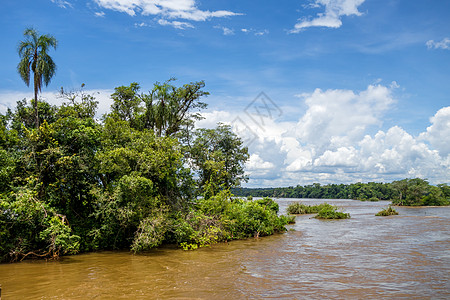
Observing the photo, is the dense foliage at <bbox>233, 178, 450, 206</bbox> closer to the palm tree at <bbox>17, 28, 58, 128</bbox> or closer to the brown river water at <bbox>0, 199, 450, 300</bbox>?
the brown river water at <bbox>0, 199, 450, 300</bbox>

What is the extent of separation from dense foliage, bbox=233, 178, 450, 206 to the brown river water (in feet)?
27.0

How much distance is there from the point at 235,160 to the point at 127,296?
20675 mm

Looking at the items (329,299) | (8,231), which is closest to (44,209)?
(8,231)

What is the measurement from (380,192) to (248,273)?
99.7 m

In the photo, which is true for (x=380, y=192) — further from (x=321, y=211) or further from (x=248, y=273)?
(x=248, y=273)

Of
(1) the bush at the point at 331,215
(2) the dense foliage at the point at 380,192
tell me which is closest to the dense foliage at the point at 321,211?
(1) the bush at the point at 331,215

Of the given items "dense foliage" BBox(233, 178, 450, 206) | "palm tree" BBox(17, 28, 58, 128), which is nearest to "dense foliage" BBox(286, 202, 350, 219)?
"dense foliage" BBox(233, 178, 450, 206)

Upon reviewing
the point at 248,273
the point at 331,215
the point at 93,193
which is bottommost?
the point at 331,215

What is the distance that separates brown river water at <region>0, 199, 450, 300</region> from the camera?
1002 cm

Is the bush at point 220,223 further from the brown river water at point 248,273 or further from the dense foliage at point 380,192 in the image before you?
the dense foliage at point 380,192

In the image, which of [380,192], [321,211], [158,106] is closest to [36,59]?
[158,106]

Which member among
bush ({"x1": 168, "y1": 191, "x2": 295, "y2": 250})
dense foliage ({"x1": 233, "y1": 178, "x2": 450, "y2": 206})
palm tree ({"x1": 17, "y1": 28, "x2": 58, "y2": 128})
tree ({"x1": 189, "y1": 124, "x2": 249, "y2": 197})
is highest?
palm tree ({"x1": 17, "y1": 28, "x2": 58, "y2": 128})

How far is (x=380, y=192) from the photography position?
10000cm

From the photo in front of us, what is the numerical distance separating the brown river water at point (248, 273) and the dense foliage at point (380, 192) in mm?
8241
